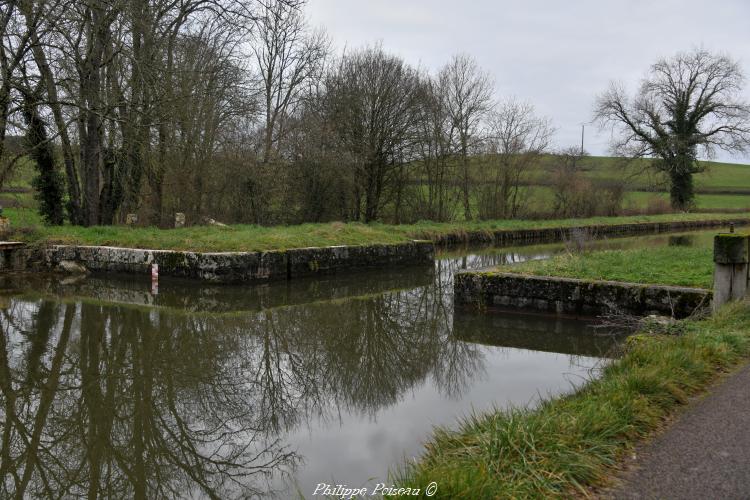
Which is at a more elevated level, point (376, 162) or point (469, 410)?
point (376, 162)

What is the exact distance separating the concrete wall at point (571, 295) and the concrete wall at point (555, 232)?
9939 millimetres

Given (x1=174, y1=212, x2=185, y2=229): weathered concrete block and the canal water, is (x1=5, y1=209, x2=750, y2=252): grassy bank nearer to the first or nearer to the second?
(x1=174, y1=212, x2=185, y2=229): weathered concrete block

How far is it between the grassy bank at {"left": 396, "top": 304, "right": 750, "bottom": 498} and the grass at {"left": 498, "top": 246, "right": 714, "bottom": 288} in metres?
3.77

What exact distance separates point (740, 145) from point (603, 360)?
3716 centimetres

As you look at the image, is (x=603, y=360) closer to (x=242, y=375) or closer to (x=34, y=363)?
(x=242, y=375)

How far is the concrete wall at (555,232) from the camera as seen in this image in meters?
23.2

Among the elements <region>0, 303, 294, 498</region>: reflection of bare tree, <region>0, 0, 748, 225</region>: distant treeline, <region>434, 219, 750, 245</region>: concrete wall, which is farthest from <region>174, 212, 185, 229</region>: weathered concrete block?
<region>0, 303, 294, 498</region>: reflection of bare tree

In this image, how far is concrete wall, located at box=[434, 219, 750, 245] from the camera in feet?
76.1

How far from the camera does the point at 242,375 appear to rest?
6.03 m

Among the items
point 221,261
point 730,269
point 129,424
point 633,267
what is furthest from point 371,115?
point 129,424

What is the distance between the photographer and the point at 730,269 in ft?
21.0

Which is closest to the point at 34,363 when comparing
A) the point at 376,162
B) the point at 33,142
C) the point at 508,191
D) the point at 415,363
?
the point at 415,363

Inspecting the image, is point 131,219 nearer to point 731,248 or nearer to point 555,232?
point 731,248

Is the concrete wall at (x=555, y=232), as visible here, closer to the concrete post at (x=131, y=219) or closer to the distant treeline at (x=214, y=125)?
the distant treeline at (x=214, y=125)
